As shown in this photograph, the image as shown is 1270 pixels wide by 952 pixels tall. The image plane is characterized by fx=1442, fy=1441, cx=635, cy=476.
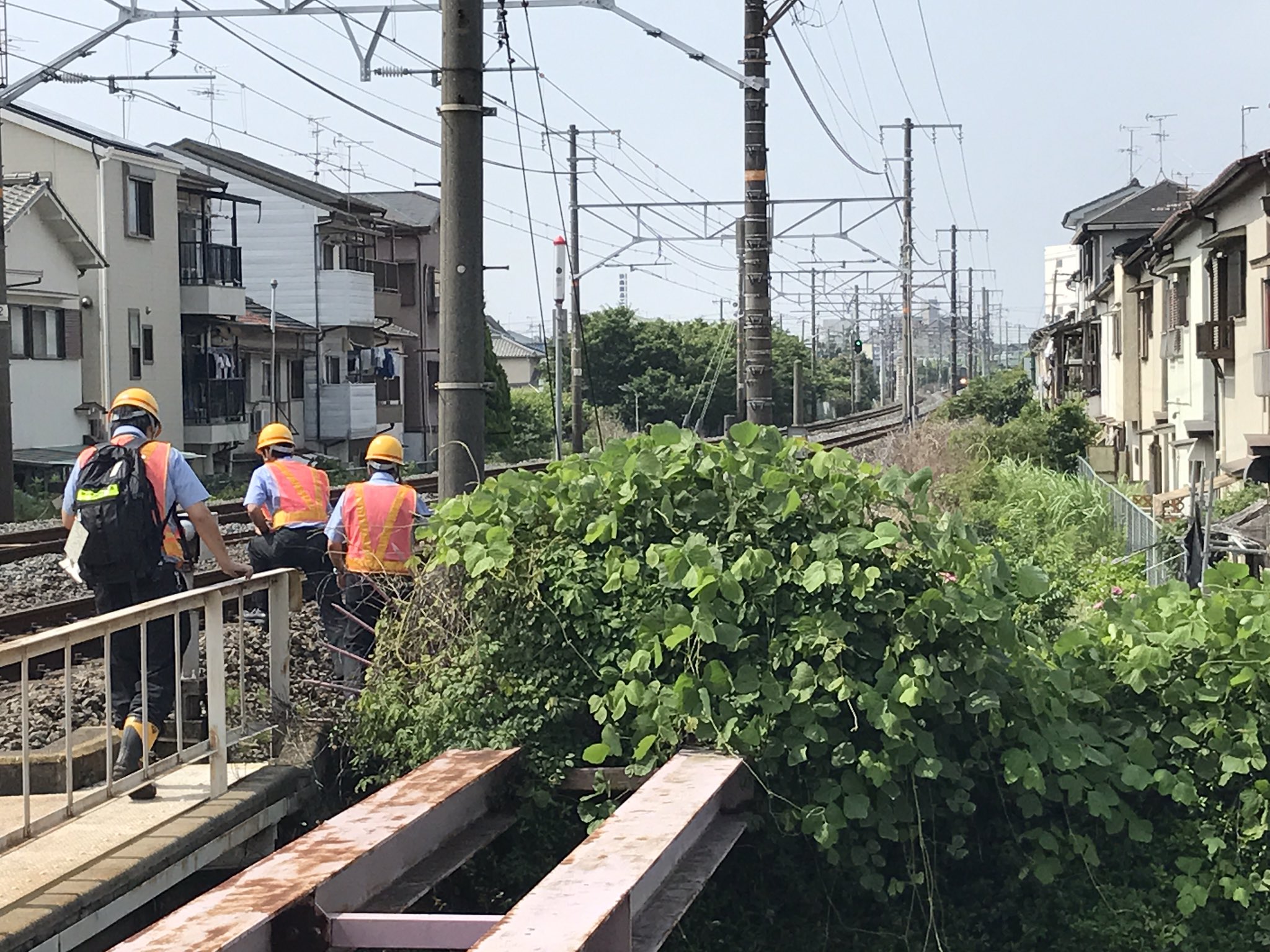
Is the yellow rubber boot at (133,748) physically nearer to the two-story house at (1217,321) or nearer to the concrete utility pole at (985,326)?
the two-story house at (1217,321)

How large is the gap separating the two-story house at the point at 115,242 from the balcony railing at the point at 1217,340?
2331 centimetres

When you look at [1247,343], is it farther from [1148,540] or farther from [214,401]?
[214,401]

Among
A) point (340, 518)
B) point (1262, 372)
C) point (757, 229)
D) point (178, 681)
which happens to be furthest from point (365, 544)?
point (1262, 372)

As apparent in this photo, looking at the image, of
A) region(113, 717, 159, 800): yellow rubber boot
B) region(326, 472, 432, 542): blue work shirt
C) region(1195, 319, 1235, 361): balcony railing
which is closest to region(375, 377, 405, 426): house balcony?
region(1195, 319, 1235, 361): balcony railing

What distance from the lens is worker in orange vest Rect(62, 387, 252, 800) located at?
612 centimetres

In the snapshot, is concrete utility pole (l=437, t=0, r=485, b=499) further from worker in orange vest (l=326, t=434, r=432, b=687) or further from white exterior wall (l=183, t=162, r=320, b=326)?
white exterior wall (l=183, t=162, r=320, b=326)

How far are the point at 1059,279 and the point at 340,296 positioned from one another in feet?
169

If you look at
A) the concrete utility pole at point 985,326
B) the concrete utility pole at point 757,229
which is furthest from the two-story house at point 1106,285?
the concrete utility pole at point 985,326

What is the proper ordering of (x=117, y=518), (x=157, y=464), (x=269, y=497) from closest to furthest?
1. (x=117, y=518)
2. (x=157, y=464)
3. (x=269, y=497)

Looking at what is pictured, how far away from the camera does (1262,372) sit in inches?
689

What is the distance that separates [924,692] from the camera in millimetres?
5355

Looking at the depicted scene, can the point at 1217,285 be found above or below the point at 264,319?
below

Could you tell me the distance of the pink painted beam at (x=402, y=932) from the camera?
4309mm

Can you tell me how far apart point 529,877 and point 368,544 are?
2.25 metres
